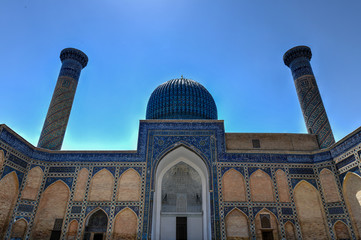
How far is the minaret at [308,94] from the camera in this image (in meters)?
8.52

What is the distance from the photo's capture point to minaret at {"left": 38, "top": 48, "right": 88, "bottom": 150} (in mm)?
8938

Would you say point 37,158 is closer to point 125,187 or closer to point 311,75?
point 125,187

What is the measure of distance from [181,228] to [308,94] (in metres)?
7.30

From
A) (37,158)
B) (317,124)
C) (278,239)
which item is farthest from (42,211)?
(317,124)

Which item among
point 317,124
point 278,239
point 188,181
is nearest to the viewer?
point 278,239

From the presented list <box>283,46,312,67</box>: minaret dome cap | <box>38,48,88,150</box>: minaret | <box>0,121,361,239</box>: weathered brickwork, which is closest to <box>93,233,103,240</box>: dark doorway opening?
<box>0,121,361,239</box>: weathered brickwork

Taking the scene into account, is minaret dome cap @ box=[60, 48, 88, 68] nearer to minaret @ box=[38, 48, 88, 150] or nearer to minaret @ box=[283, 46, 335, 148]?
minaret @ box=[38, 48, 88, 150]

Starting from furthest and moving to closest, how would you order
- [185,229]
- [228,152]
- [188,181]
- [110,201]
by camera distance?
[188,181]
[185,229]
[228,152]
[110,201]

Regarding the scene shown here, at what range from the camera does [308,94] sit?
9.45m

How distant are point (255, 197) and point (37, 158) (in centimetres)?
667

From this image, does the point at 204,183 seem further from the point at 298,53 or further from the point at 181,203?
the point at 298,53

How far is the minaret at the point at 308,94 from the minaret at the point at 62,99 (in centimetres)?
876

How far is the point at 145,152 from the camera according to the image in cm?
802

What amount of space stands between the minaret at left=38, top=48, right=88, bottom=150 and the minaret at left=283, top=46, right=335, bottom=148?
345 inches
